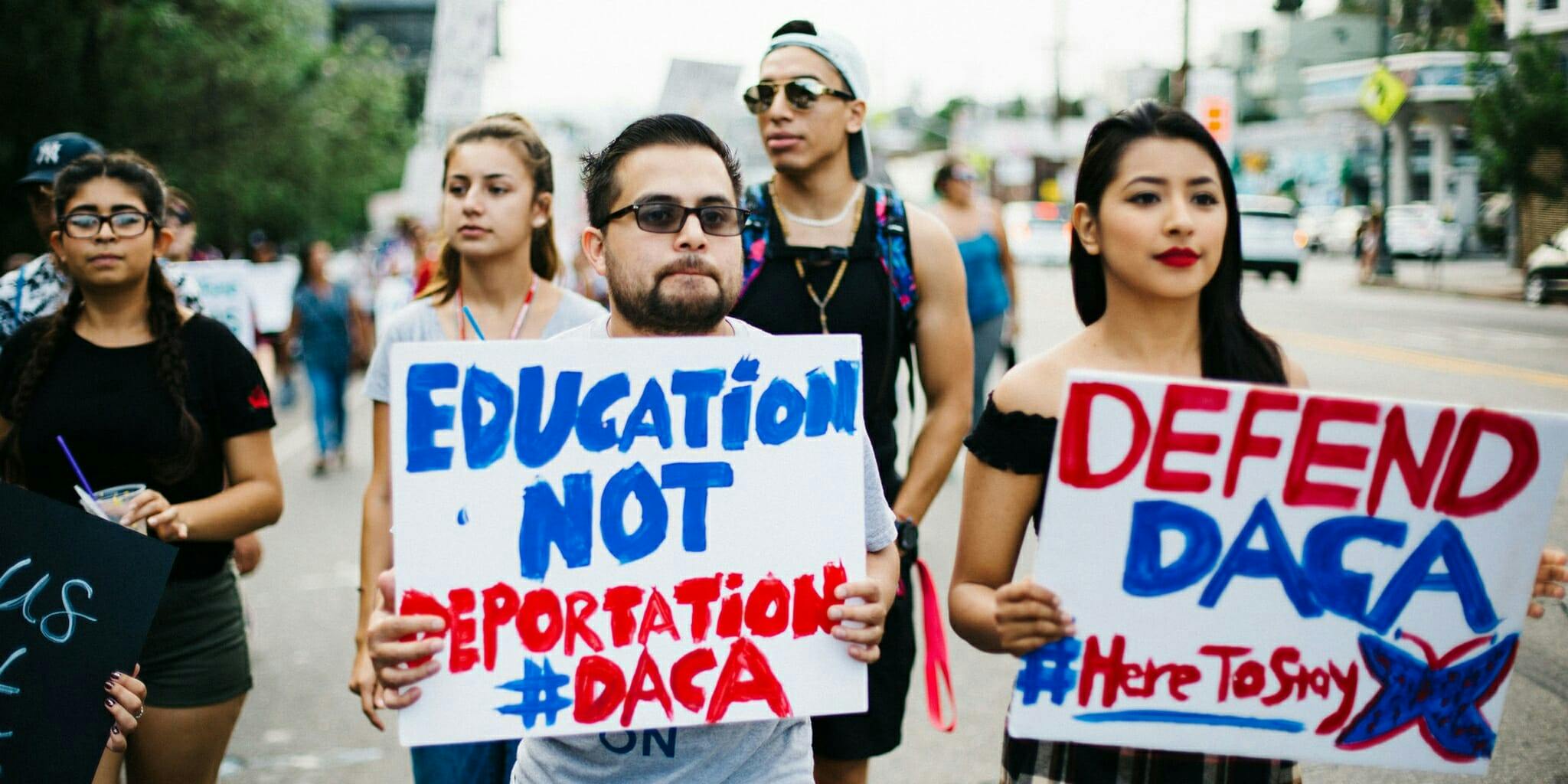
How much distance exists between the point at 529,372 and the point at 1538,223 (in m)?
32.0

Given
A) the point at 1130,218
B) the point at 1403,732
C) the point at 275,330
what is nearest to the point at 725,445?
the point at 1130,218

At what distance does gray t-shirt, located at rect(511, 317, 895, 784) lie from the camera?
216 cm

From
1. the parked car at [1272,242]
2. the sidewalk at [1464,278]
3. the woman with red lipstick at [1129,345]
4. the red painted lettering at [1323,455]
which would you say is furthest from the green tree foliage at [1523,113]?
the red painted lettering at [1323,455]

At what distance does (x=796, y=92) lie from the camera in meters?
3.17

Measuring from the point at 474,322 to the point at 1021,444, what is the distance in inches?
66.1

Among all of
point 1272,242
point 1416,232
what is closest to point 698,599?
point 1272,242

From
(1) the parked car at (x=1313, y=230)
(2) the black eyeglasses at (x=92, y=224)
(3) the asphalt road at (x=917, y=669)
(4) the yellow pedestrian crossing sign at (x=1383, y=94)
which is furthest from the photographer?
(1) the parked car at (x=1313, y=230)

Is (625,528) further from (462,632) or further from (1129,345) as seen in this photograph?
(1129,345)

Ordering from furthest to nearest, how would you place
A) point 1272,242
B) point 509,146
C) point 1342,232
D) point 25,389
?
1. point 1342,232
2. point 1272,242
3. point 509,146
4. point 25,389

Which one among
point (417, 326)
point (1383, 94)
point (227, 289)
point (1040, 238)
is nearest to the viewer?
point (417, 326)

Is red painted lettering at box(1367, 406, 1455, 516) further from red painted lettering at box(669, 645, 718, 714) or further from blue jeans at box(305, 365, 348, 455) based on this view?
blue jeans at box(305, 365, 348, 455)

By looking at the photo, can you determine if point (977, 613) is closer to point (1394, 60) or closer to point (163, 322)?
point (163, 322)

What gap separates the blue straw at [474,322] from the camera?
3.30 meters

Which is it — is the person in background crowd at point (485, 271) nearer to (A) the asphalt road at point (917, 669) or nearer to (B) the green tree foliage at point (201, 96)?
(A) the asphalt road at point (917, 669)
